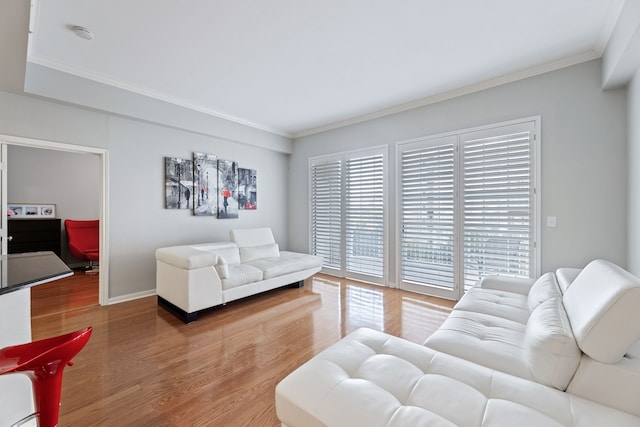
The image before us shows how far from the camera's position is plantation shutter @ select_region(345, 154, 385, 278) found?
170 inches

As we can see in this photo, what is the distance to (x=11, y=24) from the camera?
1851 mm

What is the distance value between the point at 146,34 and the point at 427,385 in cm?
323

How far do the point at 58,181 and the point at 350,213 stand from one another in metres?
5.60

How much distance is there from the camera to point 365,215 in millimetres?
4488

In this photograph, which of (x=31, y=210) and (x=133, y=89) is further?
(x=31, y=210)

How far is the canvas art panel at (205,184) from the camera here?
13.9 ft

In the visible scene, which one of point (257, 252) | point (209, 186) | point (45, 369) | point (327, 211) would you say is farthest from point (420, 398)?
point (209, 186)

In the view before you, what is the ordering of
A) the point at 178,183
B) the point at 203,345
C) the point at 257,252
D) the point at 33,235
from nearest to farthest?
the point at 203,345 < the point at 178,183 < the point at 257,252 < the point at 33,235

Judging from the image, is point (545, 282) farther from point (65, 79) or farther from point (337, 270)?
point (65, 79)

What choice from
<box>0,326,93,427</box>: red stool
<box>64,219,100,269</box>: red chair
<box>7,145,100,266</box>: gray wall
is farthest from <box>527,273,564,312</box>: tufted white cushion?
<box>7,145,100,266</box>: gray wall

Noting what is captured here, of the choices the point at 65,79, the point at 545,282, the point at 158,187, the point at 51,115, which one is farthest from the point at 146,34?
the point at 545,282

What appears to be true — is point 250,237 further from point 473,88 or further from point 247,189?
point 473,88

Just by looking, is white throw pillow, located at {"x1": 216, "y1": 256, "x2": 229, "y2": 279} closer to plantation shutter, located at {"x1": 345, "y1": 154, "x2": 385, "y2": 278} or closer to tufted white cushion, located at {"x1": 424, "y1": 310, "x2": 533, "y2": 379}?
plantation shutter, located at {"x1": 345, "y1": 154, "x2": 385, "y2": 278}

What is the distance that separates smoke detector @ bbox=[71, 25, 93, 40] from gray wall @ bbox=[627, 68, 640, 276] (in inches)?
180
